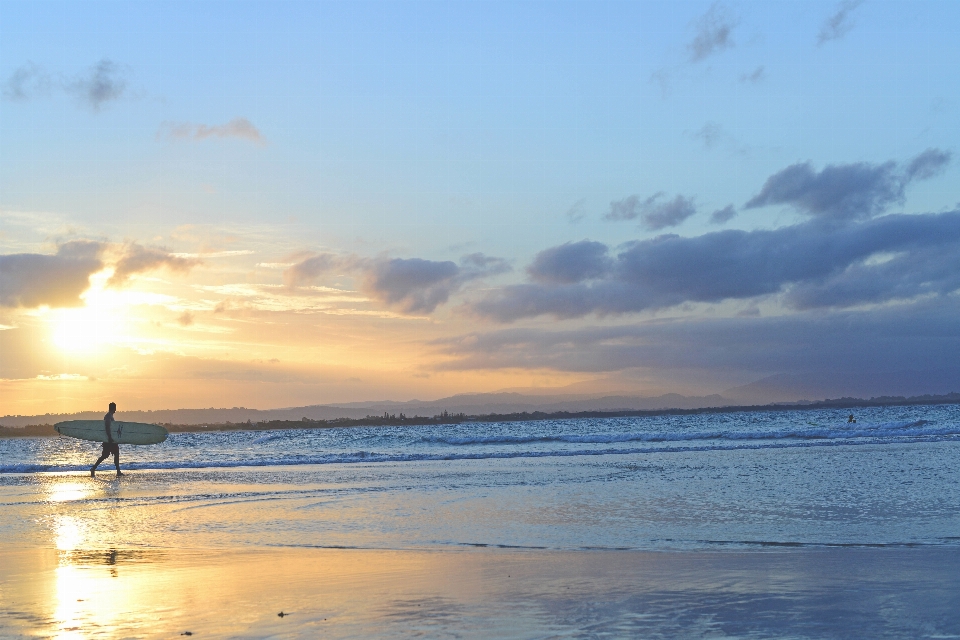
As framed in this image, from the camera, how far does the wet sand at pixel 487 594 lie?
24.0 ft

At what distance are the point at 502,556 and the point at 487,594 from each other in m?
2.53

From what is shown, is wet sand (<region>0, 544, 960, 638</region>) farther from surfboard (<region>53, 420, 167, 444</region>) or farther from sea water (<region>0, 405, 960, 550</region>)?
surfboard (<region>53, 420, 167, 444</region>)

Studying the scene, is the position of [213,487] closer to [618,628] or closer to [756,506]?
[756,506]

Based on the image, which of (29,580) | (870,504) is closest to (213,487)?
(29,580)

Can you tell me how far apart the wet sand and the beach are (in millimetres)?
36

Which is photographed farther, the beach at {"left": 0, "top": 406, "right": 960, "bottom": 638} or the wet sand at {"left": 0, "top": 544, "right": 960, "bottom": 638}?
the beach at {"left": 0, "top": 406, "right": 960, "bottom": 638}

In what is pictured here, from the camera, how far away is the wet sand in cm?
730

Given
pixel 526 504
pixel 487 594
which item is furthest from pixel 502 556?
pixel 526 504

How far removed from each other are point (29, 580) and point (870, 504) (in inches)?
529

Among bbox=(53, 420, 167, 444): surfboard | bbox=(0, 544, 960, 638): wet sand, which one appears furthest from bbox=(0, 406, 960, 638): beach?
bbox=(53, 420, 167, 444): surfboard

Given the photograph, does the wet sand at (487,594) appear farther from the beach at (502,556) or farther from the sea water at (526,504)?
the sea water at (526,504)

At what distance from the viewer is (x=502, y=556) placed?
11227 mm

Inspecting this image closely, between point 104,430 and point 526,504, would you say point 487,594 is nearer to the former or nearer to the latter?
point 526,504

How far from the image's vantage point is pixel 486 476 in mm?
24188
